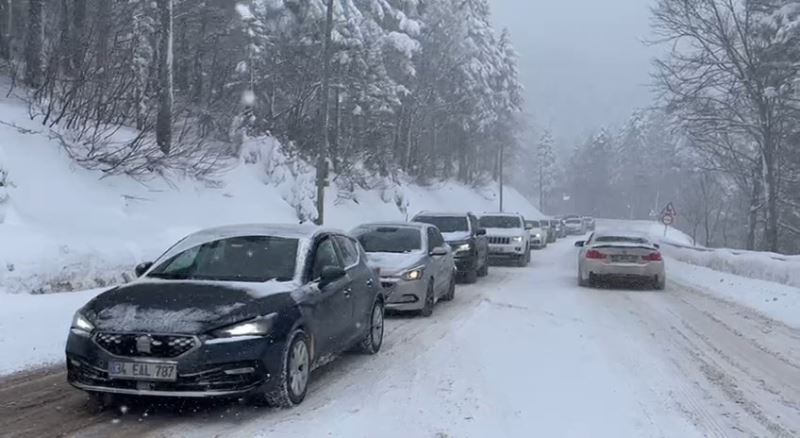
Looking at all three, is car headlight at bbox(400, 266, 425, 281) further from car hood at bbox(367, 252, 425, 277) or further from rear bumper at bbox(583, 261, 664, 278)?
rear bumper at bbox(583, 261, 664, 278)

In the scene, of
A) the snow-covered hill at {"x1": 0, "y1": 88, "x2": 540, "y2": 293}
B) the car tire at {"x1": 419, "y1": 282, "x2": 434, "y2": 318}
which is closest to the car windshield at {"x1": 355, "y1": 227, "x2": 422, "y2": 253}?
the car tire at {"x1": 419, "y1": 282, "x2": 434, "y2": 318}

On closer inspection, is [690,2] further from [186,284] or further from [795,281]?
[186,284]

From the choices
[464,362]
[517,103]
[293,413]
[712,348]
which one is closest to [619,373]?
[464,362]

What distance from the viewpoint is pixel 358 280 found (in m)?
8.56

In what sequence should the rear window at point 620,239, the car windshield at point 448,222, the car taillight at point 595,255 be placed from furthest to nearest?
the car windshield at point 448,222
the rear window at point 620,239
the car taillight at point 595,255

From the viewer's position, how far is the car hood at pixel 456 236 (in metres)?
18.5

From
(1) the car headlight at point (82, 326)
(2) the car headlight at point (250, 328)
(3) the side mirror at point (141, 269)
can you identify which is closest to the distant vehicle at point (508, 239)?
(3) the side mirror at point (141, 269)

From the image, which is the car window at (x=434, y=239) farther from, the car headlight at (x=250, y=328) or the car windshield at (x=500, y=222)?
the car windshield at (x=500, y=222)

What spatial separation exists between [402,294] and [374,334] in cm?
303

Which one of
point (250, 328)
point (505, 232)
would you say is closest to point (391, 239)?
point (250, 328)

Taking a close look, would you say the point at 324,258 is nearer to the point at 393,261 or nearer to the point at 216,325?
the point at 216,325

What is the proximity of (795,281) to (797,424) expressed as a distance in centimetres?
1250

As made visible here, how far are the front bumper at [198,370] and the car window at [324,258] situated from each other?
4.80 ft

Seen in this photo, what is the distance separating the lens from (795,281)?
17.3 metres
